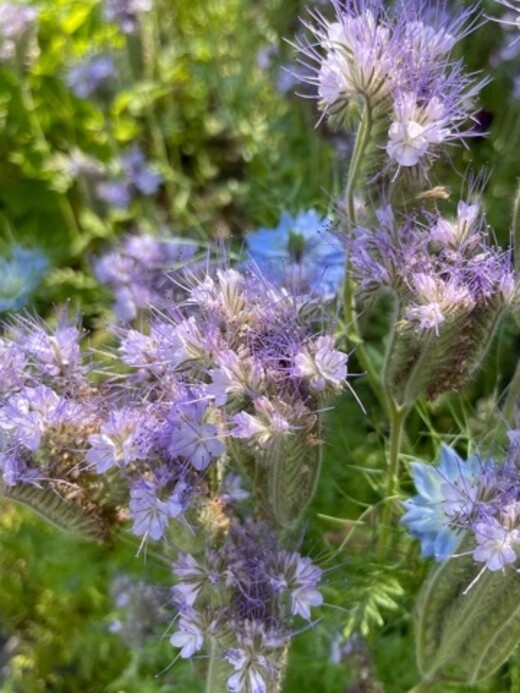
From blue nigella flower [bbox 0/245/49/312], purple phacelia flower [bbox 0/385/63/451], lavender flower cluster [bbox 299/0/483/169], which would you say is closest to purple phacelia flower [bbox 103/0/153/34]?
blue nigella flower [bbox 0/245/49/312]

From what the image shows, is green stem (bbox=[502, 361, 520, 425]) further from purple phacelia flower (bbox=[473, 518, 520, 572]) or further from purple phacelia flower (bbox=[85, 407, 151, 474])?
purple phacelia flower (bbox=[85, 407, 151, 474])

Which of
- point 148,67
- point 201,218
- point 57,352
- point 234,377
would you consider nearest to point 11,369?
point 57,352

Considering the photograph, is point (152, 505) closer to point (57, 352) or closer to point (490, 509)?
point (57, 352)

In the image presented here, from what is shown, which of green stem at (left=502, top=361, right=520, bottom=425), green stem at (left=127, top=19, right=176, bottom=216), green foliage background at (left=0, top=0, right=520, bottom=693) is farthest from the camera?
green stem at (left=127, top=19, right=176, bottom=216)

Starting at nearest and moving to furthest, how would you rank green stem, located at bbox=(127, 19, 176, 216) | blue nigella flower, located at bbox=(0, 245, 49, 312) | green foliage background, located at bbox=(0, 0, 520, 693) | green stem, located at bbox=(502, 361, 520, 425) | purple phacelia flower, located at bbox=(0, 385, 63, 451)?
purple phacelia flower, located at bbox=(0, 385, 63, 451) < green stem, located at bbox=(502, 361, 520, 425) < green foliage background, located at bbox=(0, 0, 520, 693) < blue nigella flower, located at bbox=(0, 245, 49, 312) < green stem, located at bbox=(127, 19, 176, 216)

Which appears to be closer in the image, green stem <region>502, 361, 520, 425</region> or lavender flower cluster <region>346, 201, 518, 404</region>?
lavender flower cluster <region>346, 201, 518, 404</region>

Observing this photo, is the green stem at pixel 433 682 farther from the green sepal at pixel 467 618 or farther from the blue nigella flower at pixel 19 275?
the blue nigella flower at pixel 19 275

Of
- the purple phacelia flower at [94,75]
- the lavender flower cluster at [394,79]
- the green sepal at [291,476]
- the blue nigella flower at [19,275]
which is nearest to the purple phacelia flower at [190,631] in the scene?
the green sepal at [291,476]
